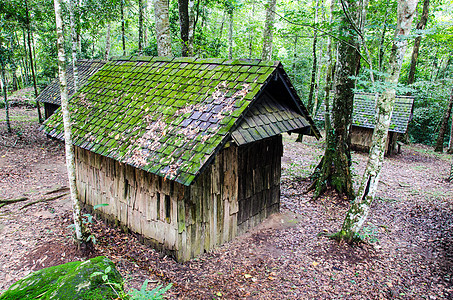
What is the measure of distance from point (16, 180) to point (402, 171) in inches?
708

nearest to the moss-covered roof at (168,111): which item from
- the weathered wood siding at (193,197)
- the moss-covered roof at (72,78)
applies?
the weathered wood siding at (193,197)

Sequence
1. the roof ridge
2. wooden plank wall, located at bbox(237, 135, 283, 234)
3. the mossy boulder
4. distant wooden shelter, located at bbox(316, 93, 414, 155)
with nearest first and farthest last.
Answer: the mossy boulder, the roof ridge, wooden plank wall, located at bbox(237, 135, 283, 234), distant wooden shelter, located at bbox(316, 93, 414, 155)

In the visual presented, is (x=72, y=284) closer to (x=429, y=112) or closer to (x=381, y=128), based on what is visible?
(x=381, y=128)

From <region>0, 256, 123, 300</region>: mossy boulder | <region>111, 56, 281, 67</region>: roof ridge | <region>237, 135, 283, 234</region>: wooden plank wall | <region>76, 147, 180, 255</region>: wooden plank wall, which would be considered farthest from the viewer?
<region>237, 135, 283, 234</region>: wooden plank wall

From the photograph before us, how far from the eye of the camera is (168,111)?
666 cm

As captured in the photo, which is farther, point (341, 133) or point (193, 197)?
point (341, 133)

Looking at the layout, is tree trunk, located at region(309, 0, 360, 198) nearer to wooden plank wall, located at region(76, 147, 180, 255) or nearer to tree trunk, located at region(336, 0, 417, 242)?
tree trunk, located at region(336, 0, 417, 242)

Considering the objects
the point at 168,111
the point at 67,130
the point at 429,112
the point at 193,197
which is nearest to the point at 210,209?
the point at 193,197

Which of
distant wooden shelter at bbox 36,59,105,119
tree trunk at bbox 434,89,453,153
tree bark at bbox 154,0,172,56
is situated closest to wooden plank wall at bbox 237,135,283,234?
tree bark at bbox 154,0,172,56

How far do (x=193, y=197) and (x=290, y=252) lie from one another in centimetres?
285

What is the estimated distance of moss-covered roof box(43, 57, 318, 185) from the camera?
5531 millimetres

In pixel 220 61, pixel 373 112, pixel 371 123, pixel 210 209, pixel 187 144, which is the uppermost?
pixel 220 61

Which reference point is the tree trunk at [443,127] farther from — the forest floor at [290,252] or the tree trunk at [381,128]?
the tree trunk at [381,128]

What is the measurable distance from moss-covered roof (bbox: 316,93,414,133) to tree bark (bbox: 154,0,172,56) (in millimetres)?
12429
